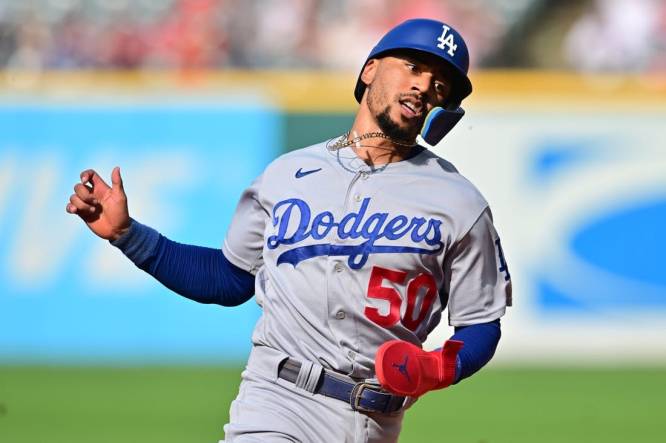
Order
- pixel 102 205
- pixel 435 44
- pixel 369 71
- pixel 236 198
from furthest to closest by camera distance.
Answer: pixel 236 198 < pixel 369 71 < pixel 102 205 < pixel 435 44

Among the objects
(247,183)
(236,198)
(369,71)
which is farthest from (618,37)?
(369,71)

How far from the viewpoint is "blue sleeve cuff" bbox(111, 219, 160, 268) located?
165 inches

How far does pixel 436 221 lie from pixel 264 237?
61 centimetres

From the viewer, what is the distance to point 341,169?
4.09m

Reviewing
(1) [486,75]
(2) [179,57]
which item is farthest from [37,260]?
(1) [486,75]

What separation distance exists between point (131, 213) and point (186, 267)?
6.29 meters

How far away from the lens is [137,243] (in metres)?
4.19

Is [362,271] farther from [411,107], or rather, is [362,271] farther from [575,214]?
[575,214]

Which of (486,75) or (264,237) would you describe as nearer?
(264,237)

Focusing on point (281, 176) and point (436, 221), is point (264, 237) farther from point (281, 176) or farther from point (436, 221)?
point (436, 221)

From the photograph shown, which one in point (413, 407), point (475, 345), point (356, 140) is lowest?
point (475, 345)

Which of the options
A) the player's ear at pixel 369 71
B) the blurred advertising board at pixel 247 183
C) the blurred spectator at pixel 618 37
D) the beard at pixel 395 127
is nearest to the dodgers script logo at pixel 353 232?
the beard at pixel 395 127

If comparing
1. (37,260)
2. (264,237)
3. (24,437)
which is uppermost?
(37,260)

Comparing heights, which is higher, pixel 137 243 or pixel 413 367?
pixel 137 243
